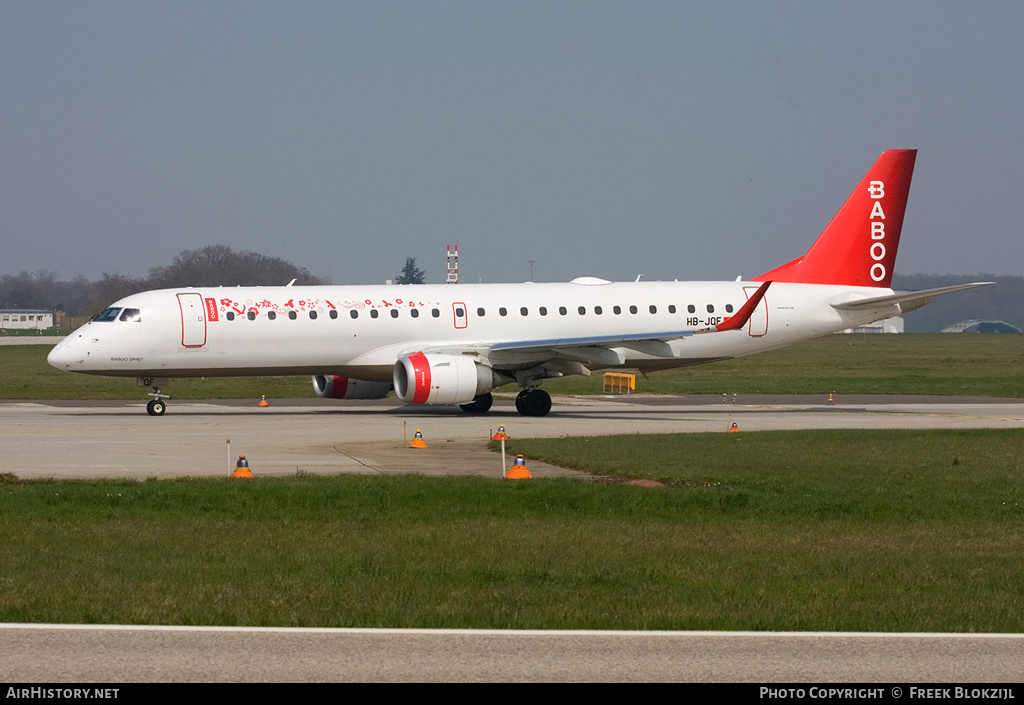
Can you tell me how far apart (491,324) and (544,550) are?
2241cm

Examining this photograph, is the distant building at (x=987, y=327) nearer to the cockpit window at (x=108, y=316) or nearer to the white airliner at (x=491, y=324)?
the white airliner at (x=491, y=324)

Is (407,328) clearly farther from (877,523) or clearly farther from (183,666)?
(183,666)

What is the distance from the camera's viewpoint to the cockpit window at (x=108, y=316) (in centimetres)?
3291

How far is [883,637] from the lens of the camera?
8641 millimetres

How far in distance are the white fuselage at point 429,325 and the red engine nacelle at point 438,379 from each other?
48.0 inches

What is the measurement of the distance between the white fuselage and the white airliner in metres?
0.04

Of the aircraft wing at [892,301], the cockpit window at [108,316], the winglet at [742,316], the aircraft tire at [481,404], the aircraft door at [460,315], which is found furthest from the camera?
the aircraft wing at [892,301]

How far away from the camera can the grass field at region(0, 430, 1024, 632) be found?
31.7 ft

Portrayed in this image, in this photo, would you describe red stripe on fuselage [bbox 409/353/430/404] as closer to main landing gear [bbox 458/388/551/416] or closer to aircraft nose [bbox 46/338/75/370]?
main landing gear [bbox 458/388/551/416]

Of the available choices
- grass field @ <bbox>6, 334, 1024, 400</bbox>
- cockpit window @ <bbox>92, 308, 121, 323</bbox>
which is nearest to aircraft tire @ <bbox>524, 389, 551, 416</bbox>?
cockpit window @ <bbox>92, 308, 121, 323</bbox>

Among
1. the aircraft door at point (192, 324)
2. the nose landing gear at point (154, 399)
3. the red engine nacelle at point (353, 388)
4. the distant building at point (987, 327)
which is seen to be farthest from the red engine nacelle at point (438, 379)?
the distant building at point (987, 327)

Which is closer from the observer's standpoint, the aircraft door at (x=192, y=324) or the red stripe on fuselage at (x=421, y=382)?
the red stripe on fuselage at (x=421, y=382)
